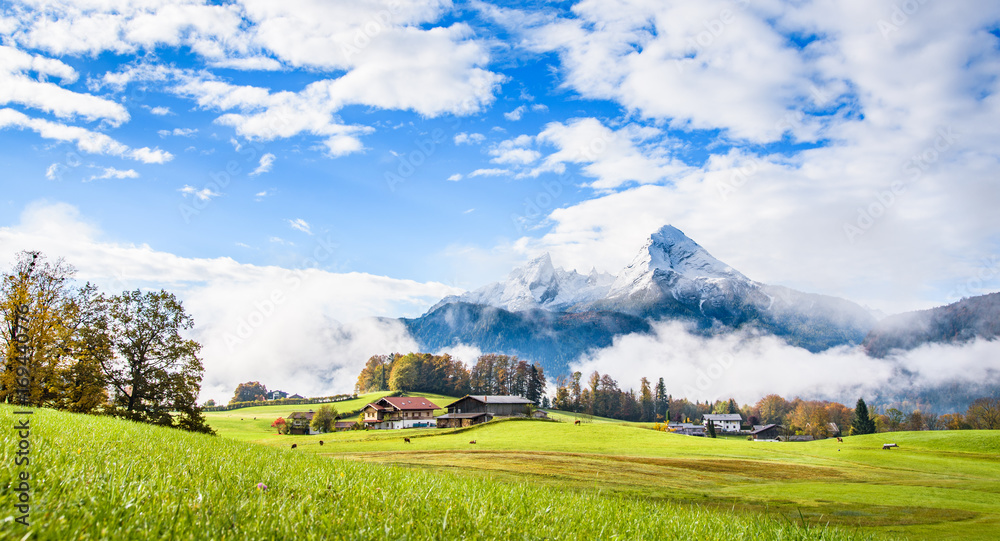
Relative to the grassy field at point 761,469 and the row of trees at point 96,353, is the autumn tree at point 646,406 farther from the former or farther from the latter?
the row of trees at point 96,353

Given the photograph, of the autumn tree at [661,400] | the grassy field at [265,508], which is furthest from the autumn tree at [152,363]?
the autumn tree at [661,400]

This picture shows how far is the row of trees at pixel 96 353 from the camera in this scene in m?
27.5

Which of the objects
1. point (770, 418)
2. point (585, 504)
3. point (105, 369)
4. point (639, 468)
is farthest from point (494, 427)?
point (770, 418)

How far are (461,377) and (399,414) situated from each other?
179ft

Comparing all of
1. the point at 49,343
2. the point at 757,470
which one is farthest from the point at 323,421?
the point at 757,470

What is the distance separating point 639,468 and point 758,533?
122 feet

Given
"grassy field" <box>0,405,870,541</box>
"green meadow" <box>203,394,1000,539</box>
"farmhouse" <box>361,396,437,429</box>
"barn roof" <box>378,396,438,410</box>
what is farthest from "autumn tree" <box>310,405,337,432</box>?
"grassy field" <box>0,405,870,541</box>

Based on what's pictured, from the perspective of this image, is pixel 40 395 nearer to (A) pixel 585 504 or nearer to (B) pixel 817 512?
(A) pixel 585 504

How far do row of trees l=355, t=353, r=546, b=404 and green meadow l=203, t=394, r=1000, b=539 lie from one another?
7813 cm

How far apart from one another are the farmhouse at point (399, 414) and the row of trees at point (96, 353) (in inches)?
2792

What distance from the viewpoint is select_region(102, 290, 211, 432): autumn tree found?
37.0 meters

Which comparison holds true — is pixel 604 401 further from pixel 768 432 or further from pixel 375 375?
pixel 375 375

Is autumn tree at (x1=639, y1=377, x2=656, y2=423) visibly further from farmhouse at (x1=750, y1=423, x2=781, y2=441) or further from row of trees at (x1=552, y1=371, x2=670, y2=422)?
farmhouse at (x1=750, y1=423, x2=781, y2=441)

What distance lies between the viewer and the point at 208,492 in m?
3.31
